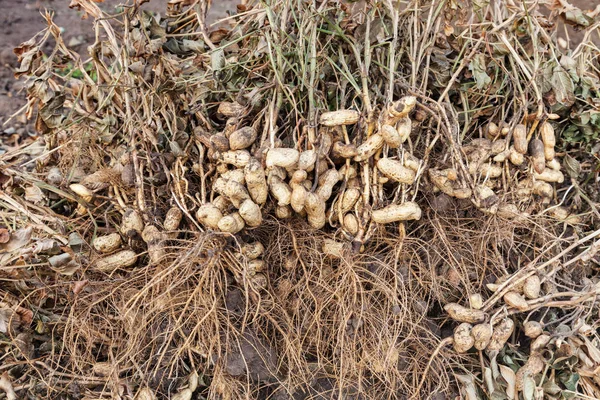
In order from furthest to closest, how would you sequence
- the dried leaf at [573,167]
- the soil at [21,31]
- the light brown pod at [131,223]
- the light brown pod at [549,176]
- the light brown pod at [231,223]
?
the soil at [21,31], the dried leaf at [573,167], the light brown pod at [549,176], the light brown pod at [131,223], the light brown pod at [231,223]

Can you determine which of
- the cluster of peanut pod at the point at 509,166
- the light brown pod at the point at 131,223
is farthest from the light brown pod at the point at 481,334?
the light brown pod at the point at 131,223

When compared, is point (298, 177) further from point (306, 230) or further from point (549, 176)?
point (549, 176)

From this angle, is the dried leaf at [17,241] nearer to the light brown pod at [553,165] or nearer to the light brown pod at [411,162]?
the light brown pod at [411,162]

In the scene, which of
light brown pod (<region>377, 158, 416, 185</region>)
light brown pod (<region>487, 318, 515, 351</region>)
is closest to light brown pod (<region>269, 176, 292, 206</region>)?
light brown pod (<region>377, 158, 416, 185</region>)

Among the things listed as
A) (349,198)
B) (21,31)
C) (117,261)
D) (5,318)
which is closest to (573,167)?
(349,198)

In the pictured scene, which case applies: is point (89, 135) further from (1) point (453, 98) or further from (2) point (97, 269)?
(1) point (453, 98)

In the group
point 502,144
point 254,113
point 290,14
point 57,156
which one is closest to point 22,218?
point 57,156

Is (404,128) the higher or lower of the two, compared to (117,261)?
higher

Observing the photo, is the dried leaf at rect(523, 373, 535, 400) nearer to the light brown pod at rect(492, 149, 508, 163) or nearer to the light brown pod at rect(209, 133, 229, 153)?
the light brown pod at rect(492, 149, 508, 163)
